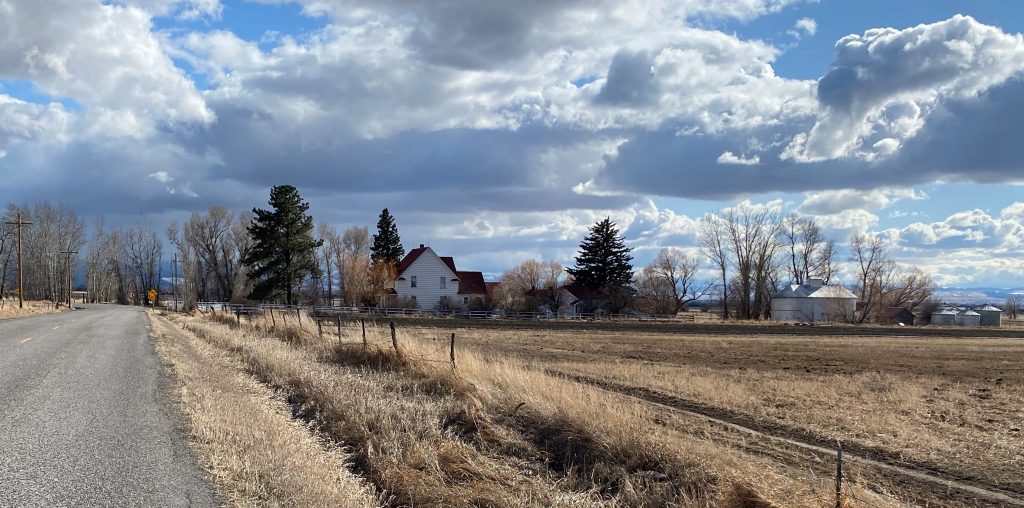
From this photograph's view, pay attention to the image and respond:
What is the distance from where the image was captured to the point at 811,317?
90.7 meters

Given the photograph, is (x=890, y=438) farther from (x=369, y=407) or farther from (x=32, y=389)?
(x=32, y=389)

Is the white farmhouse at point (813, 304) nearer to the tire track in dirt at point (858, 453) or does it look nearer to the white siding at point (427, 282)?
the white siding at point (427, 282)

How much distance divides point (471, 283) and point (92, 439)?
79167mm

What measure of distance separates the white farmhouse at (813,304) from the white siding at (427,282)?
42378 millimetres

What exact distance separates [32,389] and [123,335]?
16.5 metres

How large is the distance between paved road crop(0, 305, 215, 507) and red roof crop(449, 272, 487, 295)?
227 ft

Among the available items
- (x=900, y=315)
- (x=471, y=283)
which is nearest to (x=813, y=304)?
(x=900, y=315)

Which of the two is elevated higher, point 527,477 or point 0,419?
point 0,419

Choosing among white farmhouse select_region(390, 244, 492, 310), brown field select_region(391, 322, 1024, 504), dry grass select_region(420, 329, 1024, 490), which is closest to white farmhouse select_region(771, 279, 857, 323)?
white farmhouse select_region(390, 244, 492, 310)

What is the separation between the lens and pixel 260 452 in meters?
8.48

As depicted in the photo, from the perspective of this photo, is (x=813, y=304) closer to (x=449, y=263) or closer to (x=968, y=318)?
(x=968, y=318)

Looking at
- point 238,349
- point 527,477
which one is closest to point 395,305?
point 238,349

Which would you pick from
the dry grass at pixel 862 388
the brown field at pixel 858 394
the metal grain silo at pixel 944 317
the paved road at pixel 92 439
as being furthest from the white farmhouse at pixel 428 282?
the paved road at pixel 92 439

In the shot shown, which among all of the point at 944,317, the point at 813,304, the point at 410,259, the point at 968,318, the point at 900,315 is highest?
the point at 410,259
